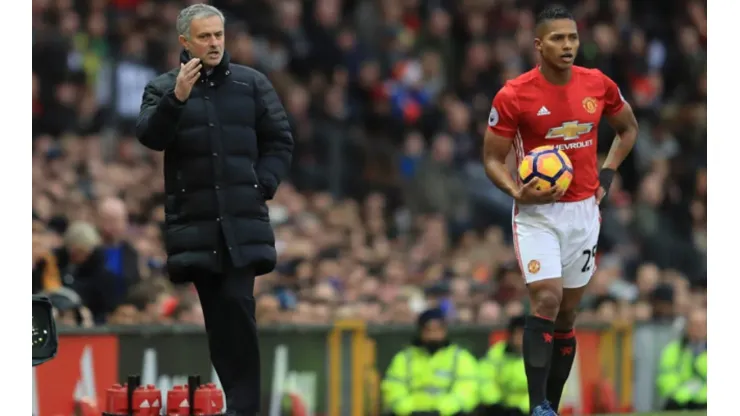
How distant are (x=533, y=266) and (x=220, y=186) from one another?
1.88m

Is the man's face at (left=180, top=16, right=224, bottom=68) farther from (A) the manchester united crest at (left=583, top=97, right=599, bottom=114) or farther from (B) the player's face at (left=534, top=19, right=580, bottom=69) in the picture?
(A) the manchester united crest at (left=583, top=97, right=599, bottom=114)

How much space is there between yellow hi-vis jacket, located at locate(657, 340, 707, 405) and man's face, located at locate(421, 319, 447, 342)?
400 centimetres

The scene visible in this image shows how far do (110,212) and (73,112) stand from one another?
3.40m

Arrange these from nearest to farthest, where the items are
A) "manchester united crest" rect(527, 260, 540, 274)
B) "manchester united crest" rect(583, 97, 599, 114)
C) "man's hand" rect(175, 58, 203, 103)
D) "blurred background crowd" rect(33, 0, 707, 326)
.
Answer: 1. "man's hand" rect(175, 58, 203, 103)
2. "manchester united crest" rect(527, 260, 540, 274)
3. "manchester united crest" rect(583, 97, 599, 114)
4. "blurred background crowd" rect(33, 0, 707, 326)

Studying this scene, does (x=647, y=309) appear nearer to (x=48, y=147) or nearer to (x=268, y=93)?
(x=48, y=147)

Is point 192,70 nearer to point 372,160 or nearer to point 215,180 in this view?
point 215,180

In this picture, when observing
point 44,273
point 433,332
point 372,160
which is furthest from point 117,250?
point 372,160

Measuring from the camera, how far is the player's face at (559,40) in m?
9.39

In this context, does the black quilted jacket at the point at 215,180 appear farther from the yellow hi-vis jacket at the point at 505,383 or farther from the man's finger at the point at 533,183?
the yellow hi-vis jacket at the point at 505,383

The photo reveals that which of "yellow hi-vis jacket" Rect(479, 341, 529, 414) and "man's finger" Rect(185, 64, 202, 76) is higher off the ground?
"man's finger" Rect(185, 64, 202, 76)

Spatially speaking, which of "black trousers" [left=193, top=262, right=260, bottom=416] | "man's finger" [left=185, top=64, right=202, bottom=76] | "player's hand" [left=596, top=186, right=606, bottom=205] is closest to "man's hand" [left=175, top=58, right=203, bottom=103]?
"man's finger" [left=185, top=64, right=202, bottom=76]

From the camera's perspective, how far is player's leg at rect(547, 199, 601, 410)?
964 centimetres

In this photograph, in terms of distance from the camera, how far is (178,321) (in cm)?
1355

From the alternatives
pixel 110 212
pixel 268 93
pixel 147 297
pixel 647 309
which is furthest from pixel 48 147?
pixel 268 93
